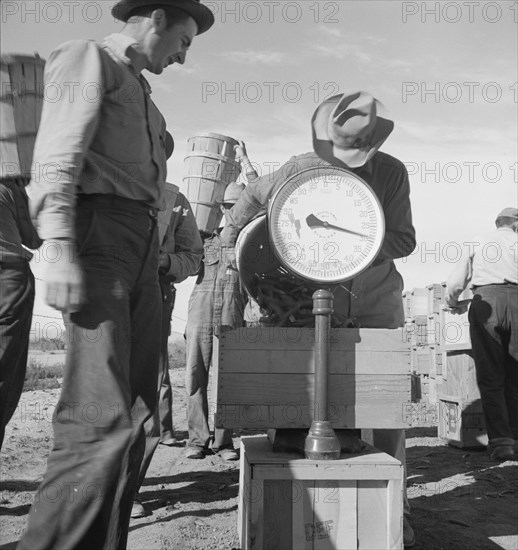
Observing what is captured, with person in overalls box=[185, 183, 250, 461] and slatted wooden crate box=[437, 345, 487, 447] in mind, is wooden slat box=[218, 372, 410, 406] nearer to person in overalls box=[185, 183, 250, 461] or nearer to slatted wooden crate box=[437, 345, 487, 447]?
person in overalls box=[185, 183, 250, 461]

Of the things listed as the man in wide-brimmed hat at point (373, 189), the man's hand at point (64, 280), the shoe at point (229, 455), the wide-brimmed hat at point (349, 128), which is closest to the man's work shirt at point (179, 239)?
the man in wide-brimmed hat at point (373, 189)

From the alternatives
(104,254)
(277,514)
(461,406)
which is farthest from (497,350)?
(104,254)

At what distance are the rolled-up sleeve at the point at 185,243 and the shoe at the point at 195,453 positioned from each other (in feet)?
5.35

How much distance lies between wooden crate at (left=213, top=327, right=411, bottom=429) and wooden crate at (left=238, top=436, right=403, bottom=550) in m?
0.20

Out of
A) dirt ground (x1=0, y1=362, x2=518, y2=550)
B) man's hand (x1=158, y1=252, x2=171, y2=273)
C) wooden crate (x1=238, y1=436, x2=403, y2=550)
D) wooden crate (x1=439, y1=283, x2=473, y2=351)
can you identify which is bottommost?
dirt ground (x1=0, y1=362, x2=518, y2=550)

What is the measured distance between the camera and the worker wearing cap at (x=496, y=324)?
6.06m

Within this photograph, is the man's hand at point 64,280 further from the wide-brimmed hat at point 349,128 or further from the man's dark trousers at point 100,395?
the wide-brimmed hat at point 349,128

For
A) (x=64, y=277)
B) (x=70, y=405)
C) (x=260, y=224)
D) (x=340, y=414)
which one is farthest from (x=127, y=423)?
(x=260, y=224)

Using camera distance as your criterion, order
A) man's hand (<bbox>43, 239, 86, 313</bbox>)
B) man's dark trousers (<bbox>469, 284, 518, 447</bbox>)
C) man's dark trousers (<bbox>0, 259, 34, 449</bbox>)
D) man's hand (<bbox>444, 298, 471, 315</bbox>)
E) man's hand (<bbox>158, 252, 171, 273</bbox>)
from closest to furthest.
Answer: man's hand (<bbox>43, 239, 86, 313</bbox>), man's dark trousers (<bbox>0, 259, 34, 449</bbox>), man's hand (<bbox>158, 252, 171, 273</bbox>), man's dark trousers (<bbox>469, 284, 518, 447</bbox>), man's hand (<bbox>444, 298, 471, 315</bbox>)

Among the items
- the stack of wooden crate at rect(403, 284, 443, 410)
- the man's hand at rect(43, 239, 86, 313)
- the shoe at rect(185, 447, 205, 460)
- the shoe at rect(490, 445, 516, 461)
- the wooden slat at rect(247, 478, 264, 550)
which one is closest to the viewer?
the man's hand at rect(43, 239, 86, 313)

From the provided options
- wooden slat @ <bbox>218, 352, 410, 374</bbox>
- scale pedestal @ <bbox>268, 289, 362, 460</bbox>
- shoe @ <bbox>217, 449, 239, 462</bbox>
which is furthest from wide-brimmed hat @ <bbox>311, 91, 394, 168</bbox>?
shoe @ <bbox>217, 449, 239, 462</bbox>

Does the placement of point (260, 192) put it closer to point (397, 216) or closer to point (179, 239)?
point (397, 216)

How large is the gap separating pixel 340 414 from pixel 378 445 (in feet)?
1.85

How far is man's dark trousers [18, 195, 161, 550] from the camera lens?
2.03 metres
